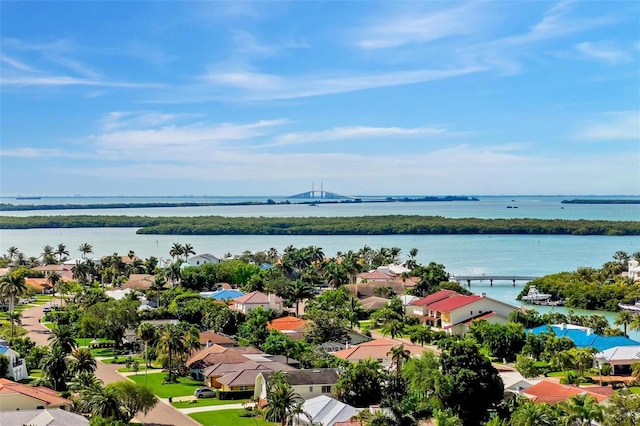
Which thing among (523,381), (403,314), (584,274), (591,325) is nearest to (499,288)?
(584,274)

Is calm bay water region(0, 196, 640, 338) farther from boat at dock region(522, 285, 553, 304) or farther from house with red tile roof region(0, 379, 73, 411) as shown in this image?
house with red tile roof region(0, 379, 73, 411)

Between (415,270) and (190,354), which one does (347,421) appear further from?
(415,270)

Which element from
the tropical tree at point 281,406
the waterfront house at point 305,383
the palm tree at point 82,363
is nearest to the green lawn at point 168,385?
the palm tree at point 82,363

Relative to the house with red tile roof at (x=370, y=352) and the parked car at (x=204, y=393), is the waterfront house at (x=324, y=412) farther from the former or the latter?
the house with red tile roof at (x=370, y=352)

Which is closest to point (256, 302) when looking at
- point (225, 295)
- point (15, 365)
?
point (225, 295)

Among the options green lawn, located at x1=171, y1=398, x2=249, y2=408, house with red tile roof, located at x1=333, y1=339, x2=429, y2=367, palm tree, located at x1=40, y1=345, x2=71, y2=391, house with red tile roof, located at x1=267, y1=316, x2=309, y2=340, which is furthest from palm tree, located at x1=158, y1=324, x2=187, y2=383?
house with red tile roof, located at x1=267, y1=316, x2=309, y2=340

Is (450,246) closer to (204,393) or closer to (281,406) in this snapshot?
(204,393)
